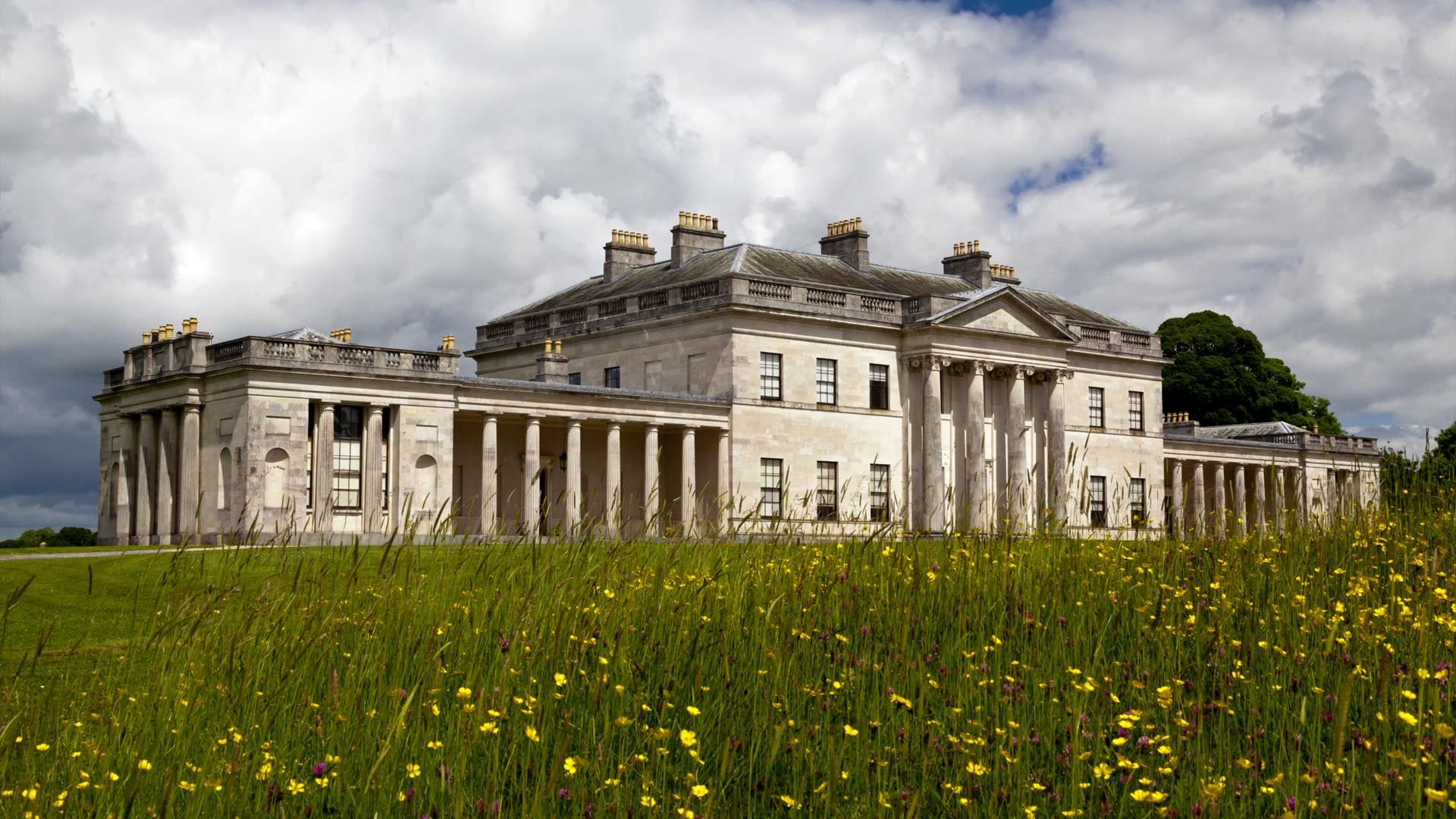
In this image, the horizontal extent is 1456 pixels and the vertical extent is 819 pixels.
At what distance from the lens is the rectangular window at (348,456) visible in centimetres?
4081

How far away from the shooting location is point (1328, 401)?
287 feet

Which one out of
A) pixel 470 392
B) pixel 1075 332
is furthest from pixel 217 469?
pixel 1075 332

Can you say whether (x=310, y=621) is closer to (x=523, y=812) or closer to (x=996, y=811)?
(x=523, y=812)

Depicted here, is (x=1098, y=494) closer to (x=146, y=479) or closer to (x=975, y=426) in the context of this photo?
(x=975, y=426)

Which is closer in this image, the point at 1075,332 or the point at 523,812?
the point at 523,812

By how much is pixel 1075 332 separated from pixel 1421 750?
50.2m

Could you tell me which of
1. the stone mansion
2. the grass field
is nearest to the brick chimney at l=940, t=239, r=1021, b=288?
the stone mansion

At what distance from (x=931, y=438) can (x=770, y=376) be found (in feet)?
20.4

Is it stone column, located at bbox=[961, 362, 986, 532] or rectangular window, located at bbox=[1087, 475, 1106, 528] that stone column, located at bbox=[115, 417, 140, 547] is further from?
rectangular window, located at bbox=[1087, 475, 1106, 528]

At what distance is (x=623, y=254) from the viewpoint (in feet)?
192

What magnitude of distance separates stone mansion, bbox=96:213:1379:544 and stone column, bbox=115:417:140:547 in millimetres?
79

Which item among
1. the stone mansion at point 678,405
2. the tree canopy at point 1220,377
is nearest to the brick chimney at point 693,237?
the stone mansion at point 678,405

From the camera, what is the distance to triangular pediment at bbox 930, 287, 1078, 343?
51500mm

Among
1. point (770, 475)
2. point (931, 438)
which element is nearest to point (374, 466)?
point (770, 475)
